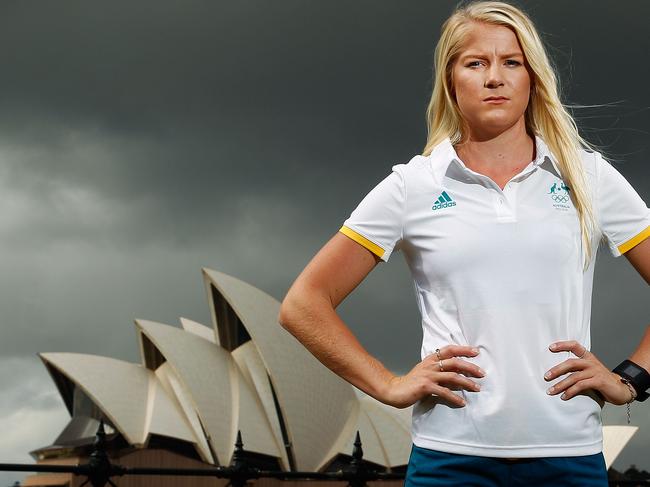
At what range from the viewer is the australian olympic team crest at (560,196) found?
72.0 inches

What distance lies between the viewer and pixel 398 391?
1750mm

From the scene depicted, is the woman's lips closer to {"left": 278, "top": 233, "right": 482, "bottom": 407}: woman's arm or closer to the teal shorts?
{"left": 278, "top": 233, "right": 482, "bottom": 407}: woman's arm

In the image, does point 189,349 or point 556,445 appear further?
point 189,349

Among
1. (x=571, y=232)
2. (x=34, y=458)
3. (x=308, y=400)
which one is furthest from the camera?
(x=34, y=458)

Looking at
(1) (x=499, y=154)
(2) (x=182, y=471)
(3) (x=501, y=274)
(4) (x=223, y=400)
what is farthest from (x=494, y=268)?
(4) (x=223, y=400)

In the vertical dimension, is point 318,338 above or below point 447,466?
above

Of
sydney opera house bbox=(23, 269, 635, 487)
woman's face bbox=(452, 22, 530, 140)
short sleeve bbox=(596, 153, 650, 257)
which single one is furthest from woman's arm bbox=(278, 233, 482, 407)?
sydney opera house bbox=(23, 269, 635, 487)

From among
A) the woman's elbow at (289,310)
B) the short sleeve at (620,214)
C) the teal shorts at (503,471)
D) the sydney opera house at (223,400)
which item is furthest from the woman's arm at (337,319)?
the sydney opera house at (223,400)

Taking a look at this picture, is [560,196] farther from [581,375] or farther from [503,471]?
[503,471]

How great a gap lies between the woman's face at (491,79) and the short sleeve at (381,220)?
0.23 metres

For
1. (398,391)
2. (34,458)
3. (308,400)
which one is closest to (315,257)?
(398,391)

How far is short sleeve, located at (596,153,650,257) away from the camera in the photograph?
6.29 feet

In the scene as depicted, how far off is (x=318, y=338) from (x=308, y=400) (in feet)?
76.5

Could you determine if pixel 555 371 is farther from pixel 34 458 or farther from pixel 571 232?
pixel 34 458
